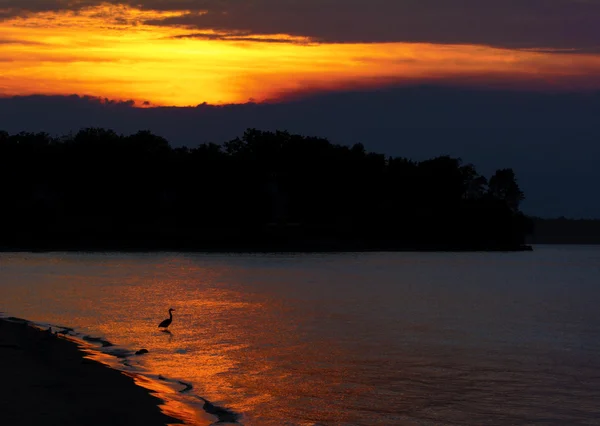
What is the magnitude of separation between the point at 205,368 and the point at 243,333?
13.0 metres

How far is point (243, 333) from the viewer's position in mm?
48000

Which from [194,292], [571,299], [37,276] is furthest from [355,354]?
[37,276]

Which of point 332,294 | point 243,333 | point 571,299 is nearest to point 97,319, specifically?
point 243,333

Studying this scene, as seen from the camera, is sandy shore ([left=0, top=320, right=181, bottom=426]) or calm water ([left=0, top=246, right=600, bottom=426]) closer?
sandy shore ([left=0, top=320, right=181, bottom=426])

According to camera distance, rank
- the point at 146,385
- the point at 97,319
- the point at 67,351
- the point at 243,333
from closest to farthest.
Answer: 1. the point at 146,385
2. the point at 67,351
3. the point at 243,333
4. the point at 97,319

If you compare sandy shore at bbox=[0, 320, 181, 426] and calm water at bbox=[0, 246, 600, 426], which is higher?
sandy shore at bbox=[0, 320, 181, 426]

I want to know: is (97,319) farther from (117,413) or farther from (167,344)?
(117,413)

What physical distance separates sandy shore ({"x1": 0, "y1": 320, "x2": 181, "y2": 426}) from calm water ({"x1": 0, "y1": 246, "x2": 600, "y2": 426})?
5.19ft

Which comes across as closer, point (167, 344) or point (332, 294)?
point (167, 344)

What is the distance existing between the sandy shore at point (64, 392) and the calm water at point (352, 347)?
158 centimetres

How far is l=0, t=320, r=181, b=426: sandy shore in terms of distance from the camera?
874 inches

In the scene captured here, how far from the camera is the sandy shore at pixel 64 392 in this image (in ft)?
72.8

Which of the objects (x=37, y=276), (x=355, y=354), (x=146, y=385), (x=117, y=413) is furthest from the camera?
(x=37, y=276)

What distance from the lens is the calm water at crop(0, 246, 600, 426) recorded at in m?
28.6
